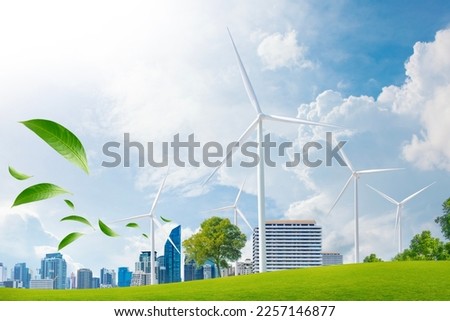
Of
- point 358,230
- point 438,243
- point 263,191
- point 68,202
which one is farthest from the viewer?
point 438,243

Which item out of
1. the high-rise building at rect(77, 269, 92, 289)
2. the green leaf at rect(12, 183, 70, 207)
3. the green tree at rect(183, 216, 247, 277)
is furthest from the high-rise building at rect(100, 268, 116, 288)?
the green leaf at rect(12, 183, 70, 207)

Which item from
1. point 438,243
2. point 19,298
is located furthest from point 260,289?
point 438,243

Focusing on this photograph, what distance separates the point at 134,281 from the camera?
103688 mm

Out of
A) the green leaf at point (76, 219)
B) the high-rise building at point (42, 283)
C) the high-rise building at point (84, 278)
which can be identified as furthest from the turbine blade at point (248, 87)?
the high-rise building at point (42, 283)

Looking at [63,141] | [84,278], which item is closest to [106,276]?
[84,278]

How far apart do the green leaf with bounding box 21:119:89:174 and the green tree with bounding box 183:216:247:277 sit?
39245mm

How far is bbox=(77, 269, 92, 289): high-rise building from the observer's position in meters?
132

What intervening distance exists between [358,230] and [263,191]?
12472mm

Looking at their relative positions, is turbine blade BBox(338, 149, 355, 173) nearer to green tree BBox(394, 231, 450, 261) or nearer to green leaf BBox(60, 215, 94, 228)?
green tree BBox(394, 231, 450, 261)

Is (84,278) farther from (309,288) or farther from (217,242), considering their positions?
(309,288)

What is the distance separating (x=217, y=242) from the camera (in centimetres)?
5847

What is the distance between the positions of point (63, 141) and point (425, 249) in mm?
47143
